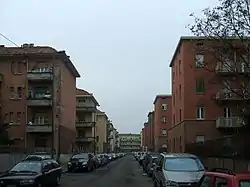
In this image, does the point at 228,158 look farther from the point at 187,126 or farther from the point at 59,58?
the point at 59,58

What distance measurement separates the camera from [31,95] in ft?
212

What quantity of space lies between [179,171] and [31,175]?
296 inches

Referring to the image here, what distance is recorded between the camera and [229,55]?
111 feet

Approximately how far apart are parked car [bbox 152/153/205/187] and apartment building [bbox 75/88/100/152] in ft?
255

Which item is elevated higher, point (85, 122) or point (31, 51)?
point (31, 51)

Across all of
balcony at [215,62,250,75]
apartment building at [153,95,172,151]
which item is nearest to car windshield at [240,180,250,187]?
balcony at [215,62,250,75]

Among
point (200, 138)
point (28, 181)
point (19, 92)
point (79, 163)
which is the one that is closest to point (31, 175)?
point (28, 181)

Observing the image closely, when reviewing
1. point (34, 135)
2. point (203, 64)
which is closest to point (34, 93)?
point (34, 135)

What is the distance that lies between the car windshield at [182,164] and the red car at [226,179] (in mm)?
10162

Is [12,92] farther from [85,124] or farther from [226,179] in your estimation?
[226,179]

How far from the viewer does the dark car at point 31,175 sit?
75.2 ft

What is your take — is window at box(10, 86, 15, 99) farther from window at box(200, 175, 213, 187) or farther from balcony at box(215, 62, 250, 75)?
window at box(200, 175, 213, 187)

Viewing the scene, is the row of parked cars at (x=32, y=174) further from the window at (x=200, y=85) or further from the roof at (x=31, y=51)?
the roof at (x=31, y=51)

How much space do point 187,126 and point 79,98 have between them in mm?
53655
